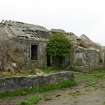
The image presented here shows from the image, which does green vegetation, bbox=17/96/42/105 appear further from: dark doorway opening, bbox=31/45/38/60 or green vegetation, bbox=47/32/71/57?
dark doorway opening, bbox=31/45/38/60

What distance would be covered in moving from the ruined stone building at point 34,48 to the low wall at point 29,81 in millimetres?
8340

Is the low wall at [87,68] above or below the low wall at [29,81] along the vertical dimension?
above

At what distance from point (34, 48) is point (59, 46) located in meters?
2.04

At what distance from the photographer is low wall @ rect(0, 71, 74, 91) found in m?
12.8

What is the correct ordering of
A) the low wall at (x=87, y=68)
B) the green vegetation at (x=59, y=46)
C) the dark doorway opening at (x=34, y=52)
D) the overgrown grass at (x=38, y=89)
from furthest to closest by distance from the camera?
1. the dark doorway opening at (x=34, y=52)
2. the green vegetation at (x=59, y=46)
3. the low wall at (x=87, y=68)
4. the overgrown grass at (x=38, y=89)

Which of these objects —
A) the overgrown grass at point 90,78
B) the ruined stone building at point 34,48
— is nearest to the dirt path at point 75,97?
the overgrown grass at point 90,78

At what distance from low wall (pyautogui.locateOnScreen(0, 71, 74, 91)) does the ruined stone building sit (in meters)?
8.34

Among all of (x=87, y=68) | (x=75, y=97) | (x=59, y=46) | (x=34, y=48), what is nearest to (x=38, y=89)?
(x=75, y=97)

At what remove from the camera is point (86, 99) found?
1164cm

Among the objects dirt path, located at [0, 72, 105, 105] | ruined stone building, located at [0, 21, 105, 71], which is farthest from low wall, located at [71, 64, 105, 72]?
dirt path, located at [0, 72, 105, 105]

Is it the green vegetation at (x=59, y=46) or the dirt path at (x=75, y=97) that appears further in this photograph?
the green vegetation at (x=59, y=46)

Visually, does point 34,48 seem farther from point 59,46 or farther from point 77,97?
point 77,97

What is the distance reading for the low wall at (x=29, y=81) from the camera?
41.8ft

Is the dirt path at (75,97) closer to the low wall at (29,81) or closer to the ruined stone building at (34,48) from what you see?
the low wall at (29,81)
